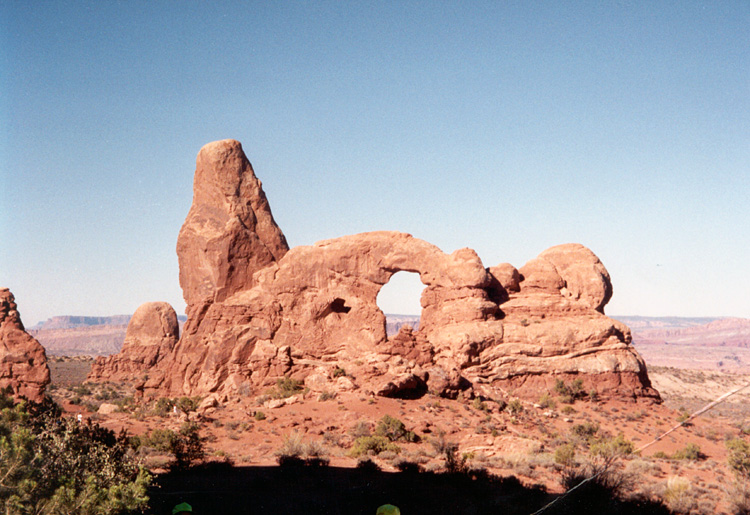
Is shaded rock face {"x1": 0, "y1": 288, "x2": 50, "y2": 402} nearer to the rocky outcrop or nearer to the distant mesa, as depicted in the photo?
the distant mesa

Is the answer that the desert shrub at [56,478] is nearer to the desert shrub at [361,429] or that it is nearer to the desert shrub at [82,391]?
the desert shrub at [361,429]

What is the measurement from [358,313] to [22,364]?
15.7 m

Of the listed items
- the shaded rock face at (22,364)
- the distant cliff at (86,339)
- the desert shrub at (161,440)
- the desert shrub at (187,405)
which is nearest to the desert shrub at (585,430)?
the desert shrub at (161,440)

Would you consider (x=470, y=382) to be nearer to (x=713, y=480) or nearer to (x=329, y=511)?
(x=713, y=480)

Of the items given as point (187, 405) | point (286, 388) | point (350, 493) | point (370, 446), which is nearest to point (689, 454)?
point (370, 446)

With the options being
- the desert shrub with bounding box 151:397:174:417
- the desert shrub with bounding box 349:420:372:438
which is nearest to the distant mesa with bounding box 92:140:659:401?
the desert shrub with bounding box 151:397:174:417

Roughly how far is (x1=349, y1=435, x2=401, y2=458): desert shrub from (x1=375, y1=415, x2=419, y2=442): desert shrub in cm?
133

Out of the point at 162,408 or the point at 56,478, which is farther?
the point at 162,408

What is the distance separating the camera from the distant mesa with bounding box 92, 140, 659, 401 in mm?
28453

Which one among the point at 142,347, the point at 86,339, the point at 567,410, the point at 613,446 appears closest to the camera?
the point at 613,446

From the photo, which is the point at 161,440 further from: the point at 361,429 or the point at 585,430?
the point at 585,430

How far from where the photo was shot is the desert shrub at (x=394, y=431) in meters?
20.3

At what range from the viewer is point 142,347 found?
48719 mm

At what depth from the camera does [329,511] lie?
11.9 meters
